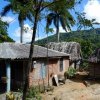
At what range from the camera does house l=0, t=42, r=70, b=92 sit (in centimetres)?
2317

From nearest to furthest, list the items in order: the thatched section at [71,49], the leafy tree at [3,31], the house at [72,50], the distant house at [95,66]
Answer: the leafy tree at [3,31], the distant house at [95,66], the house at [72,50], the thatched section at [71,49]

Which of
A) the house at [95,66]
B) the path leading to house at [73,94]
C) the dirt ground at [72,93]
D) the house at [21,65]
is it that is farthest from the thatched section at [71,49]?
the path leading to house at [73,94]

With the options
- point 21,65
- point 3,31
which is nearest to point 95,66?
point 21,65

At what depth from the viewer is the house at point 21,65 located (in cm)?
2317

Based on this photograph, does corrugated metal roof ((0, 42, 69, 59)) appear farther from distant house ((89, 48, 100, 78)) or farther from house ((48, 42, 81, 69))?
house ((48, 42, 81, 69))

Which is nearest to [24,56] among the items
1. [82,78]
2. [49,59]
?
[49,59]

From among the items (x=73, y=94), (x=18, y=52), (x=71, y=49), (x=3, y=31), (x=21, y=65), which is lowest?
(x=73, y=94)

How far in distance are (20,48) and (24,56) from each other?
266cm

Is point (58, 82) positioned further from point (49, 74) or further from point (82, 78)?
point (82, 78)

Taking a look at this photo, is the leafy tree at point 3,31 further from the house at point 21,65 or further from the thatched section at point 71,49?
the thatched section at point 71,49

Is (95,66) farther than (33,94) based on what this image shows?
Yes

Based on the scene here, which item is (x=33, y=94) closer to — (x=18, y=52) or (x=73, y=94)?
(x=73, y=94)

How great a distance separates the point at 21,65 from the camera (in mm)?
25094

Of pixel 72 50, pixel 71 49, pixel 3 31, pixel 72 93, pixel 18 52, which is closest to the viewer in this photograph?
pixel 72 93
